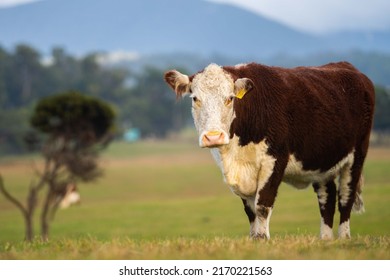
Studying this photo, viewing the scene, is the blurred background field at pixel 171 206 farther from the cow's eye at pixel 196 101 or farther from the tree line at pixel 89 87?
the tree line at pixel 89 87

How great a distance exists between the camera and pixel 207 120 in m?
10.4

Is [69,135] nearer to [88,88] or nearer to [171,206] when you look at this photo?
[171,206]

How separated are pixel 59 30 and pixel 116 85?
4027cm

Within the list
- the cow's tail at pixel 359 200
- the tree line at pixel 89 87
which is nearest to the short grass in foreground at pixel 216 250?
the cow's tail at pixel 359 200

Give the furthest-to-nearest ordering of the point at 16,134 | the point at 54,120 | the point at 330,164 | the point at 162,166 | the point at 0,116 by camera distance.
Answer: the point at 0,116 < the point at 162,166 < the point at 16,134 < the point at 54,120 < the point at 330,164

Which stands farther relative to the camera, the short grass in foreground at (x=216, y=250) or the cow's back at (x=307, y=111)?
the cow's back at (x=307, y=111)

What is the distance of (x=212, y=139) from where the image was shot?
10047mm

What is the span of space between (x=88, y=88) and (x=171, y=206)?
3302 inches

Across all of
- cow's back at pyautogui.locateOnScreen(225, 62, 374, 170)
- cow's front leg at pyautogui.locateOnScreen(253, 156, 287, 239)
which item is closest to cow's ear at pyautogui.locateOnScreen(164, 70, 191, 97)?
cow's back at pyautogui.locateOnScreen(225, 62, 374, 170)

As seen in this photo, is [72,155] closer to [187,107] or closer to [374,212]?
[374,212]

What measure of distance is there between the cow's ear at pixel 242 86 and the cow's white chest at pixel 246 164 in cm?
63

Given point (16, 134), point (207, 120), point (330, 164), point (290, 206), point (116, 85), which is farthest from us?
point (116, 85)

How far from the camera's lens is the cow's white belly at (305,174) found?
11.5 metres
